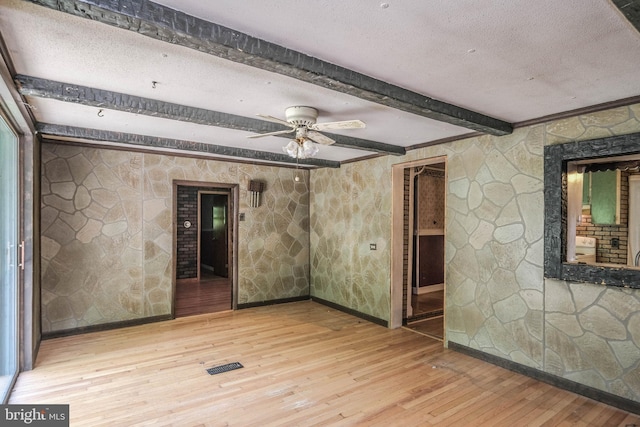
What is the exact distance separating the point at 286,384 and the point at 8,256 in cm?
279

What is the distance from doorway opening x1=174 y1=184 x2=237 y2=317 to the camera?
5.85 meters

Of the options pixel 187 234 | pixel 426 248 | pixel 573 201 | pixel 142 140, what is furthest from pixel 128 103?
pixel 187 234

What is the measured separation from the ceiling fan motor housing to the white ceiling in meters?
0.08

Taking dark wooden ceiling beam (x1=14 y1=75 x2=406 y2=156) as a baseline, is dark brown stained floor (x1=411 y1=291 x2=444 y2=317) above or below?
below

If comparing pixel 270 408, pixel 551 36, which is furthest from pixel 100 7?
pixel 270 408

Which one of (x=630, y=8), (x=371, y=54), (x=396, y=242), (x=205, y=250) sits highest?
(x=371, y=54)

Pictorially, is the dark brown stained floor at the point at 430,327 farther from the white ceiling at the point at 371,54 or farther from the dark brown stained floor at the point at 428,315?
the white ceiling at the point at 371,54

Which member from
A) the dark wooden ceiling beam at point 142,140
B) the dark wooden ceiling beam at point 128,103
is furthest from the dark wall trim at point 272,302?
the dark wooden ceiling beam at point 128,103

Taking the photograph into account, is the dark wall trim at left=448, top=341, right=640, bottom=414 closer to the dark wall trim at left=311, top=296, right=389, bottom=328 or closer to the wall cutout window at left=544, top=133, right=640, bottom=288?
the wall cutout window at left=544, top=133, right=640, bottom=288

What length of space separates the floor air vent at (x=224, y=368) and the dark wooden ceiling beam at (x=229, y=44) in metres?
2.91

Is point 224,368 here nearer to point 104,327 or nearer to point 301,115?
point 104,327

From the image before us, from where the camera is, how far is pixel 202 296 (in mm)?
6738

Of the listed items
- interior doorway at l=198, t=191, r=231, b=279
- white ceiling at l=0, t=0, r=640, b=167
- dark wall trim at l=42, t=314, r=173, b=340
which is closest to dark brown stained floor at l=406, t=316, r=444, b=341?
white ceiling at l=0, t=0, r=640, b=167

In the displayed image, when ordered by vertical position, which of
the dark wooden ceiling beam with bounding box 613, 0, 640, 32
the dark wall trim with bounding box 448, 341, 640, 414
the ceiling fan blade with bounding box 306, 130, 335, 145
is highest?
the dark wooden ceiling beam with bounding box 613, 0, 640, 32
